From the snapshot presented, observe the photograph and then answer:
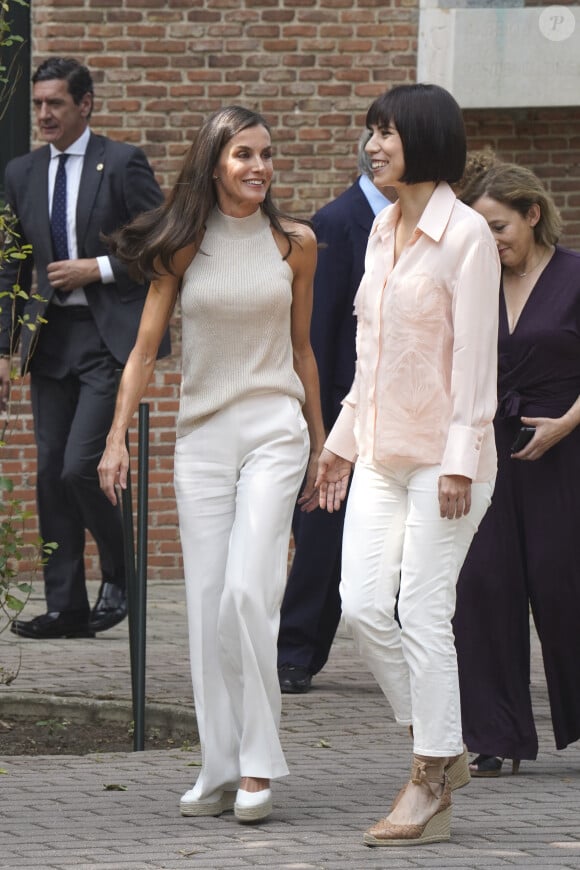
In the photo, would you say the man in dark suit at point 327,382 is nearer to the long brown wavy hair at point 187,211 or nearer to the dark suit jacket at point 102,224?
the dark suit jacket at point 102,224

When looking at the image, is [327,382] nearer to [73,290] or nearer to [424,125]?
[73,290]

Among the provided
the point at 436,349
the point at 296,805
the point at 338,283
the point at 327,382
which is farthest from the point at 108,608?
the point at 436,349

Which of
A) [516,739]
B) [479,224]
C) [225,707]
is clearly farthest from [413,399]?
[516,739]

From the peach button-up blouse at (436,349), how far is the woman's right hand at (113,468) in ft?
2.21

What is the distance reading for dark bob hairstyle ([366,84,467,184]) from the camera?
4.92 meters

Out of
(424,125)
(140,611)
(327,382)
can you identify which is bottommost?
(140,611)

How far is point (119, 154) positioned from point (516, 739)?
353 cm

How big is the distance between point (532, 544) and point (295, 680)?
64.0 inches

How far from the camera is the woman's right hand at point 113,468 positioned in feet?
16.8

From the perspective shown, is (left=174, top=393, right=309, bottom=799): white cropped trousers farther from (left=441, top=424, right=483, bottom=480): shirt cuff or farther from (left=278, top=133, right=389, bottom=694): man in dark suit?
(left=278, top=133, right=389, bottom=694): man in dark suit

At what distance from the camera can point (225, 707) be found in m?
5.25

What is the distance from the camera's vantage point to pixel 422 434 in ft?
16.0

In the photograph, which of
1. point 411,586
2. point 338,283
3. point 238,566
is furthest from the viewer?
point 338,283

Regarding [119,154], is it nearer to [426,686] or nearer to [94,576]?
[94,576]
